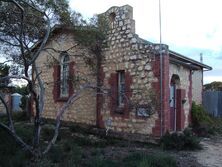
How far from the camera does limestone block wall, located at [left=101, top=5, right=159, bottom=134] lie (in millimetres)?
14805

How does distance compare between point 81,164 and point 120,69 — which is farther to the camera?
point 120,69

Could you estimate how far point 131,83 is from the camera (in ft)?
50.8

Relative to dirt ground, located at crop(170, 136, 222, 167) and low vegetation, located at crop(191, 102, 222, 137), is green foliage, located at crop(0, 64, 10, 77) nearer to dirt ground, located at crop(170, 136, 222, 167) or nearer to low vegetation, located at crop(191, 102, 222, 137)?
dirt ground, located at crop(170, 136, 222, 167)

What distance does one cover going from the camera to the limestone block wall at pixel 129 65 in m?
14.8

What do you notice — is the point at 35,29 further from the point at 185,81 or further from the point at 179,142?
the point at 185,81

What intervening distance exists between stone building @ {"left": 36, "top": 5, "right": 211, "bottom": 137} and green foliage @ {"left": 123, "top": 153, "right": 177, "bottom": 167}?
2.40m

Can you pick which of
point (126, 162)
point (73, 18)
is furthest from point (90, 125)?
point (126, 162)

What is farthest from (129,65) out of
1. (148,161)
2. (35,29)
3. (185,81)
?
(148,161)

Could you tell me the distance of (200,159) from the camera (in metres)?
11.8

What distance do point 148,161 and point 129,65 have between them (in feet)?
21.7

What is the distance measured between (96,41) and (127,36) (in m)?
1.32

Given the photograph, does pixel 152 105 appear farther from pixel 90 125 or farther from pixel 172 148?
pixel 90 125

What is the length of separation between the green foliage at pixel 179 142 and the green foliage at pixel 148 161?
331cm

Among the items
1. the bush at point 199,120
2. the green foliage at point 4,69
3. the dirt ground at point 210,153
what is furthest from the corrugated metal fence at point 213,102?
the green foliage at point 4,69
